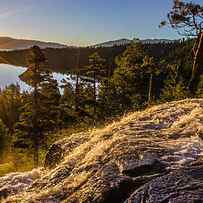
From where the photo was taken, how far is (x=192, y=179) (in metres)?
6.29

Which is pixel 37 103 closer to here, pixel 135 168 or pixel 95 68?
pixel 95 68

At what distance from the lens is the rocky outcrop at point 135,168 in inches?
249

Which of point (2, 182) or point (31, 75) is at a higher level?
point (31, 75)

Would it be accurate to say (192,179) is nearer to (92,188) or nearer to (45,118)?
(92,188)

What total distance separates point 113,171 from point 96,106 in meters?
42.4

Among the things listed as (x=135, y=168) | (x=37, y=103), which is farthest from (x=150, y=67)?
(x=135, y=168)

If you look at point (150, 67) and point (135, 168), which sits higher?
point (150, 67)

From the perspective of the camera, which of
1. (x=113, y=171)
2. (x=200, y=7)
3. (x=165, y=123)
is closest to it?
(x=113, y=171)

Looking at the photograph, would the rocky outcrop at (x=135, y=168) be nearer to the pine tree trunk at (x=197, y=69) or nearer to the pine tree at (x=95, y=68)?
the pine tree trunk at (x=197, y=69)

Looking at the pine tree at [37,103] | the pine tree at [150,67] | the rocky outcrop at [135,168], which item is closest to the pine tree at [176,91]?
the pine tree at [150,67]

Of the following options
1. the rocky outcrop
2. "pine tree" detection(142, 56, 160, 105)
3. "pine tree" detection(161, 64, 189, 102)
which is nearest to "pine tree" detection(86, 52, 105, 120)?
"pine tree" detection(142, 56, 160, 105)

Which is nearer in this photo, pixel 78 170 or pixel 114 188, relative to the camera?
pixel 114 188

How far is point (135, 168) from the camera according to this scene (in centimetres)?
728

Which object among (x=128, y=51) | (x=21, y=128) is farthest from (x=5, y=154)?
(x=128, y=51)
